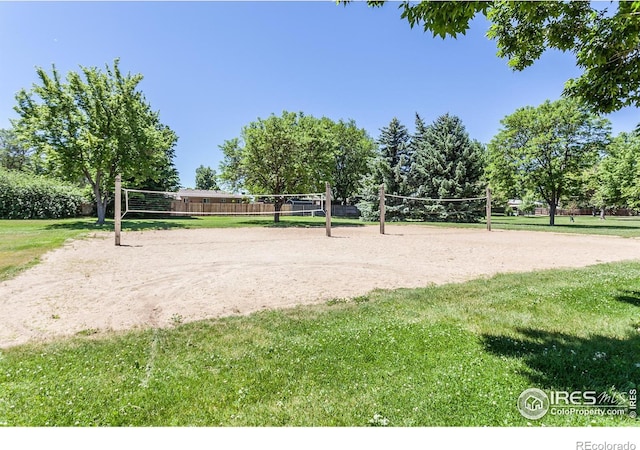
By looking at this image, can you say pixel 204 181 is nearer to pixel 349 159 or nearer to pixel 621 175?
pixel 349 159

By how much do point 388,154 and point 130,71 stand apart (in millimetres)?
20022

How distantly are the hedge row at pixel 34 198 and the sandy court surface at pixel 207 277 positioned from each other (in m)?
19.5

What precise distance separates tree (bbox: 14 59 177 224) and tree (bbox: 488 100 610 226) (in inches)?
1010

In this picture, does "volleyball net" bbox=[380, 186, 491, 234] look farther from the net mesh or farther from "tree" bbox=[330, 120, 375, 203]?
"tree" bbox=[330, 120, 375, 203]

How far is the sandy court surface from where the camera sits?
13.6ft

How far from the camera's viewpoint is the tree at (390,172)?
27.0 m

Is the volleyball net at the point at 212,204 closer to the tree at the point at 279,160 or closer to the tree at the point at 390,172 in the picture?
the tree at the point at 279,160

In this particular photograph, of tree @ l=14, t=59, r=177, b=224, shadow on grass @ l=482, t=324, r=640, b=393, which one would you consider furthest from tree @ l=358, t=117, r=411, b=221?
shadow on grass @ l=482, t=324, r=640, b=393

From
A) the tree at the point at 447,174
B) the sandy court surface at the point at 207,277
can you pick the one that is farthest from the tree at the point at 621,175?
the sandy court surface at the point at 207,277

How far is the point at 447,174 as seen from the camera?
1006 inches

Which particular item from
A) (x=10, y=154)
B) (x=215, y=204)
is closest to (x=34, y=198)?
(x=215, y=204)

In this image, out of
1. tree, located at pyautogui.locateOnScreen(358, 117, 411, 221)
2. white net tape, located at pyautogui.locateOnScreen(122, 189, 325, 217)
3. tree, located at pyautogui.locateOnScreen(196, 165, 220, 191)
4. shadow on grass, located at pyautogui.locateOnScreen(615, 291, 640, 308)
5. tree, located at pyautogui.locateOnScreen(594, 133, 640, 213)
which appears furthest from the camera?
tree, located at pyautogui.locateOnScreen(196, 165, 220, 191)

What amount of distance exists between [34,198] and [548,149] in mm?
38827
